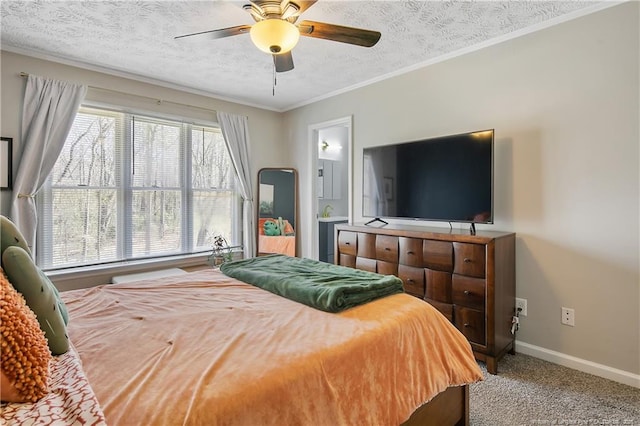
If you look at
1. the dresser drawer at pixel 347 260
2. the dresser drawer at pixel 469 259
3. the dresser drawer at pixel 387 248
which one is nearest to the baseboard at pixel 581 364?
the dresser drawer at pixel 469 259

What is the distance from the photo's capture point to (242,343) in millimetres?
1209

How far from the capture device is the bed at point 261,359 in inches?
35.8

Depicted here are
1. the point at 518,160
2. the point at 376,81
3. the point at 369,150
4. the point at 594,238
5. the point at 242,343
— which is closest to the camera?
the point at 242,343

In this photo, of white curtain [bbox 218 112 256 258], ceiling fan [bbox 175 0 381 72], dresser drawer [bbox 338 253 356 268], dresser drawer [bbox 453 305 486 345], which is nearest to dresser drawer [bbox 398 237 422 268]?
dresser drawer [bbox 453 305 486 345]

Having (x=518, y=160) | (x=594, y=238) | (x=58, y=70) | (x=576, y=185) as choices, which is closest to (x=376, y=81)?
(x=518, y=160)

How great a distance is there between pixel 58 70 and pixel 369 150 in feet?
9.95

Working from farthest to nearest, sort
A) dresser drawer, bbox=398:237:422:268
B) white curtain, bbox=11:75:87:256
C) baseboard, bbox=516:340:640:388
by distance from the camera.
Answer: white curtain, bbox=11:75:87:256 → dresser drawer, bbox=398:237:422:268 → baseboard, bbox=516:340:640:388

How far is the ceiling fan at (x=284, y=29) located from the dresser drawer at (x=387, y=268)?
70.4 inches

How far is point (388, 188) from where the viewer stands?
328 centimetres

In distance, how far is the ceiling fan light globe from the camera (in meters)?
1.84

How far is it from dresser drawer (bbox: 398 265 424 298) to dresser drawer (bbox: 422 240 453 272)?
0.10m

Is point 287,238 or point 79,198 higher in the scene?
point 79,198

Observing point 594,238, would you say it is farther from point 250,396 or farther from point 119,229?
point 119,229

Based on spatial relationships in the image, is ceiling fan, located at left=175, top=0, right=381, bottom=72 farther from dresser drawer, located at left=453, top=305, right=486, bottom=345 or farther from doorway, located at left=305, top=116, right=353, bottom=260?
doorway, located at left=305, top=116, right=353, bottom=260
